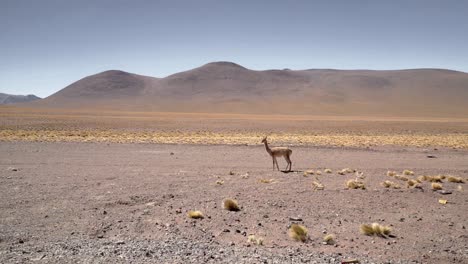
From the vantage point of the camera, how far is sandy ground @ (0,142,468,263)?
23.4ft

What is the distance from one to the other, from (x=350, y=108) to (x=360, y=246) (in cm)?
12728

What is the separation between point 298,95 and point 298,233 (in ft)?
505

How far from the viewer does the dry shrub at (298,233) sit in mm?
7902

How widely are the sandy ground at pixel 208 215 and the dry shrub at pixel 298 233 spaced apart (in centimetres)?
20

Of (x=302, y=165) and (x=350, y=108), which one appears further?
(x=350, y=108)

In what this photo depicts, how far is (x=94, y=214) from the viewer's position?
933 cm

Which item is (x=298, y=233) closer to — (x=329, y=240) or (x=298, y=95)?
(x=329, y=240)

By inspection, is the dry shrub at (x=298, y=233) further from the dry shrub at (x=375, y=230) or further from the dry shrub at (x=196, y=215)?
the dry shrub at (x=196, y=215)

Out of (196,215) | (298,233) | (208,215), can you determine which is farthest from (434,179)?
(196,215)

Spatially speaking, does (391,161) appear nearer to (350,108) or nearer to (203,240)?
(203,240)

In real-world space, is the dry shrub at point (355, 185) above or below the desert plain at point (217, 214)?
above

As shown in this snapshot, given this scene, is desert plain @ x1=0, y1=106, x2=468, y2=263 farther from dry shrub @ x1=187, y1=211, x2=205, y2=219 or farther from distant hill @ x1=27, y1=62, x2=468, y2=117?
distant hill @ x1=27, y1=62, x2=468, y2=117

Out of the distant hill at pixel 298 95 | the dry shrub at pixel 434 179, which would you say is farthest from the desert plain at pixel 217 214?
the distant hill at pixel 298 95

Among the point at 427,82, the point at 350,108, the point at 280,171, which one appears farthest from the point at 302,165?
the point at 427,82
